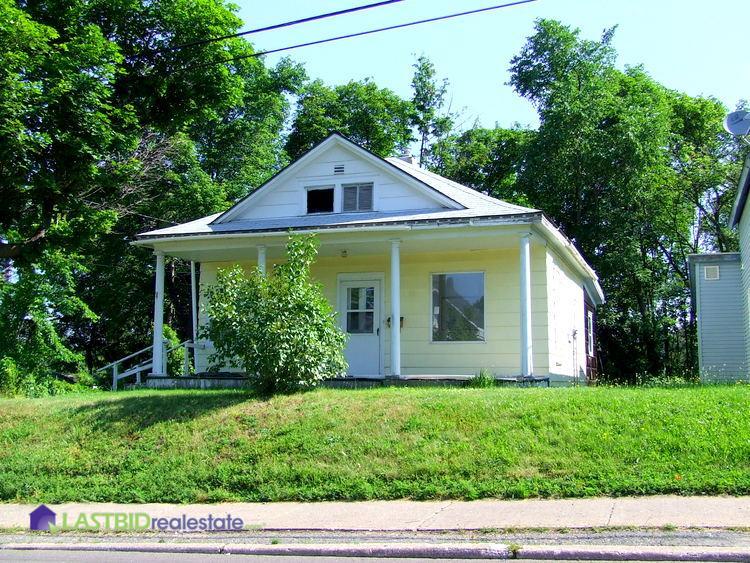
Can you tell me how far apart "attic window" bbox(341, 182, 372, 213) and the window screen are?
43cm

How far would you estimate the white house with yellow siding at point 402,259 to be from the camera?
1526 cm

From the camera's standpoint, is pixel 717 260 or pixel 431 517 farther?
pixel 717 260

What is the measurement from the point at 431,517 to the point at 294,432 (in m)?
3.19

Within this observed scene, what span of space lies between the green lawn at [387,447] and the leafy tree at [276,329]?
0.44 meters

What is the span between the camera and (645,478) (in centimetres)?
794

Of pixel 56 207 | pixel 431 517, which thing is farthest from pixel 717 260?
pixel 56 207

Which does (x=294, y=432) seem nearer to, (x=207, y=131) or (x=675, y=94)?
(x=207, y=131)

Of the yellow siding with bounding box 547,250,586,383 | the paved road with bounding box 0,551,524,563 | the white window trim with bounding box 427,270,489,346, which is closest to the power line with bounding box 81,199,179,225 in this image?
the white window trim with bounding box 427,270,489,346

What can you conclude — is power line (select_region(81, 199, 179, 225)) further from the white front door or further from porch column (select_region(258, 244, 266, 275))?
the white front door

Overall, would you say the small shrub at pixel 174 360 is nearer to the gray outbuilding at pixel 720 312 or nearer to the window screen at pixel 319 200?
the window screen at pixel 319 200

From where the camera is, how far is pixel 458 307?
16.5 meters

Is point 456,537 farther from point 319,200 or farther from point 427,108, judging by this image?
point 427,108

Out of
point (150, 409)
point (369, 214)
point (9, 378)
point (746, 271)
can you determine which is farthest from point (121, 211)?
point (746, 271)

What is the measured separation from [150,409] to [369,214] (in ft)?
22.5
